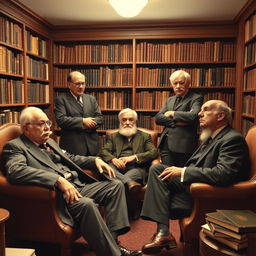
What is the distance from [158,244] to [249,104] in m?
2.18

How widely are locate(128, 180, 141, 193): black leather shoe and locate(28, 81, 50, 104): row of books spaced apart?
183 centimetres

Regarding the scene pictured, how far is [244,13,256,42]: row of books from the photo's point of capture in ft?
10.3

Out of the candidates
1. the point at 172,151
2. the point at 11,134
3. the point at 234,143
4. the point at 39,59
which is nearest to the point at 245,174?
the point at 234,143

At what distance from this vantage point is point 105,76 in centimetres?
414

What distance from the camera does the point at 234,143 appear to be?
1.93 metres

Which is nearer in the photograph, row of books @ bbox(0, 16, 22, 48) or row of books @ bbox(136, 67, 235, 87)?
row of books @ bbox(0, 16, 22, 48)

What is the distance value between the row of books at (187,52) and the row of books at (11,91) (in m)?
1.67

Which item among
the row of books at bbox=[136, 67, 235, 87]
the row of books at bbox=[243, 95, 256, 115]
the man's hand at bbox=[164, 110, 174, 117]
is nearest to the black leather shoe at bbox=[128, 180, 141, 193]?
the man's hand at bbox=[164, 110, 174, 117]

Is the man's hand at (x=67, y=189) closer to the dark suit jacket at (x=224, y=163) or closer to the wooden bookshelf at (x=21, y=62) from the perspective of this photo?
the dark suit jacket at (x=224, y=163)

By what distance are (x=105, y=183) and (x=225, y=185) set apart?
0.91 metres

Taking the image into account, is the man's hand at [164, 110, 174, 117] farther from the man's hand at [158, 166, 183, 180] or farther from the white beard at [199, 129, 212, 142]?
the man's hand at [158, 166, 183, 180]

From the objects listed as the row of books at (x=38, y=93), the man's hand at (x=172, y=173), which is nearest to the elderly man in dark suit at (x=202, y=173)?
the man's hand at (x=172, y=173)

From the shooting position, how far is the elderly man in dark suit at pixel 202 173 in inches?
74.4

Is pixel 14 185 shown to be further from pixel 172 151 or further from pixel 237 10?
pixel 237 10
